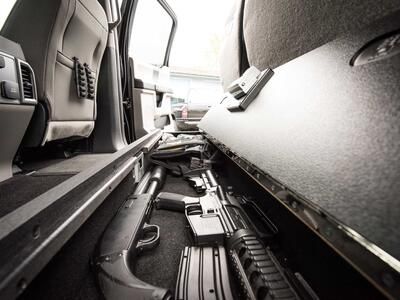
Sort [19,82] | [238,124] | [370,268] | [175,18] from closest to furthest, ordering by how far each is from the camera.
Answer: [370,268] → [19,82] → [238,124] → [175,18]

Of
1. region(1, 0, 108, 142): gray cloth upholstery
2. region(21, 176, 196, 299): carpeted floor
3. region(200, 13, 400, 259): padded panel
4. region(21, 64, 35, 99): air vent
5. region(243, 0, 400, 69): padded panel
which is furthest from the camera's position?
region(1, 0, 108, 142): gray cloth upholstery

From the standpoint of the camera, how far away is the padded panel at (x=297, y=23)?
62cm

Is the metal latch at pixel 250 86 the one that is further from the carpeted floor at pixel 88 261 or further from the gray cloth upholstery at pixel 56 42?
the gray cloth upholstery at pixel 56 42

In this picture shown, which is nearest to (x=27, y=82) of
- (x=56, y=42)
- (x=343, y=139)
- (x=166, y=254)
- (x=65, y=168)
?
(x=56, y=42)

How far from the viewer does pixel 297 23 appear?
0.88m

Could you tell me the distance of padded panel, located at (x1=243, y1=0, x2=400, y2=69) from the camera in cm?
62

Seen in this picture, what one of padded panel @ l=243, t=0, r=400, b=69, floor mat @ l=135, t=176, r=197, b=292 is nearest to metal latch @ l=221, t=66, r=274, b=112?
padded panel @ l=243, t=0, r=400, b=69

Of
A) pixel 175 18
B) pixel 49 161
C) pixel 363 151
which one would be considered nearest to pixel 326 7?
pixel 363 151

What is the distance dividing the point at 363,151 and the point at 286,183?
0.45 ft

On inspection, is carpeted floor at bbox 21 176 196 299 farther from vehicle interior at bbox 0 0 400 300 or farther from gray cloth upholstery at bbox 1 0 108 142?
gray cloth upholstery at bbox 1 0 108 142

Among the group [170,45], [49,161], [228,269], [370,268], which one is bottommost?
[228,269]

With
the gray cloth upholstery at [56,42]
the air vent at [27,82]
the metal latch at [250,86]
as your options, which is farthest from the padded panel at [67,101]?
the metal latch at [250,86]

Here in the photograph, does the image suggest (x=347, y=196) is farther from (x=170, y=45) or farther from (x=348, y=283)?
(x=170, y=45)

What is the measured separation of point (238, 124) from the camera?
0.99 metres
